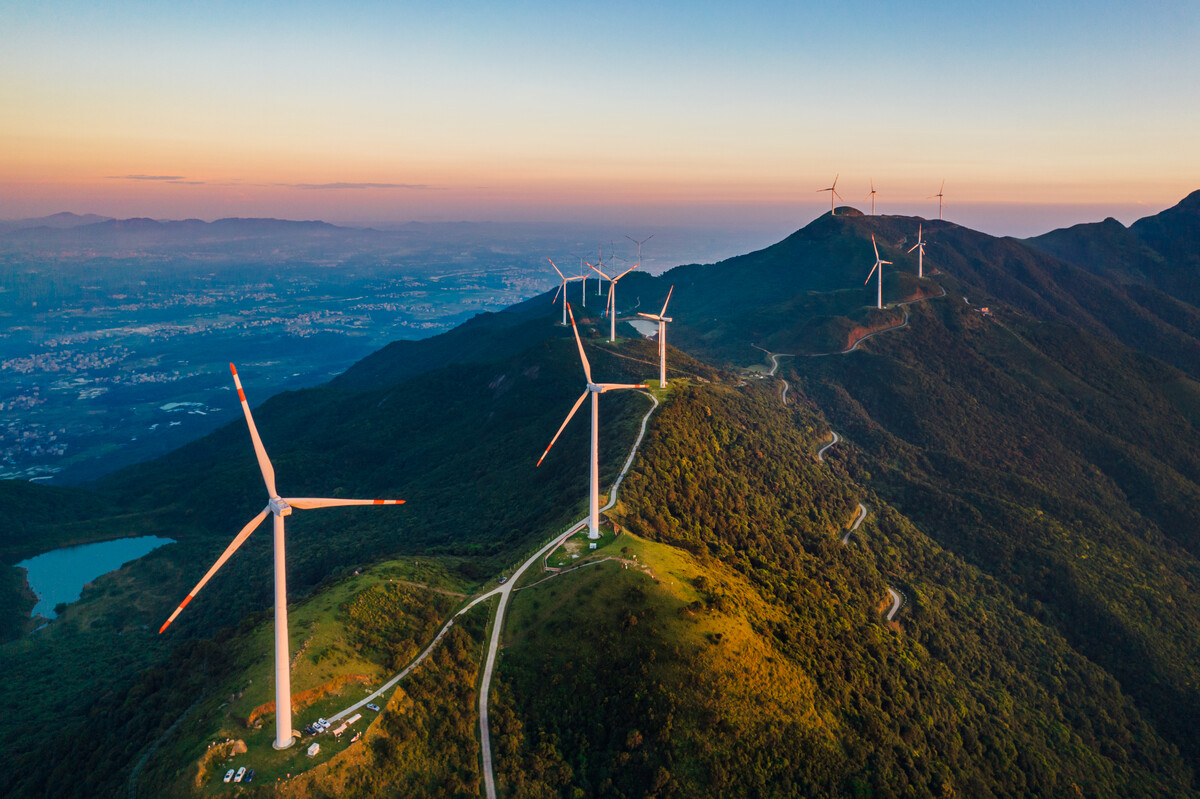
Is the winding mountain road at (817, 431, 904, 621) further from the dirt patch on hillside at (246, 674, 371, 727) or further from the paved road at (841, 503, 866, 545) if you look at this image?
the dirt patch on hillside at (246, 674, 371, 727)

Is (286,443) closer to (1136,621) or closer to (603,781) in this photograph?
(603,781)

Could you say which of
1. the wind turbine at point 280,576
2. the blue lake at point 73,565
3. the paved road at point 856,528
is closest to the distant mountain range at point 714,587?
the paved road at point 856,528

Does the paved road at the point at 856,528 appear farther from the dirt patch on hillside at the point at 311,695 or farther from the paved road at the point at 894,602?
the dirt patch on hillside at the point at 311,695

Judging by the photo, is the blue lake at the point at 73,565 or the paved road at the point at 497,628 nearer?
the paved road at the point at 497,628

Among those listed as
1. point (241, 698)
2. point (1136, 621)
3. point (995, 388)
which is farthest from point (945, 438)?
point (241, 698)

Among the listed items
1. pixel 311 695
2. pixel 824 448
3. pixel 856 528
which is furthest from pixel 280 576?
pixel 824 448

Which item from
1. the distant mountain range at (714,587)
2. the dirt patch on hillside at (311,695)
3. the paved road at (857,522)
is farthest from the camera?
the paved road at (857,522)

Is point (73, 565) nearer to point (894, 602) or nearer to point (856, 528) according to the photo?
point (856, 528)
